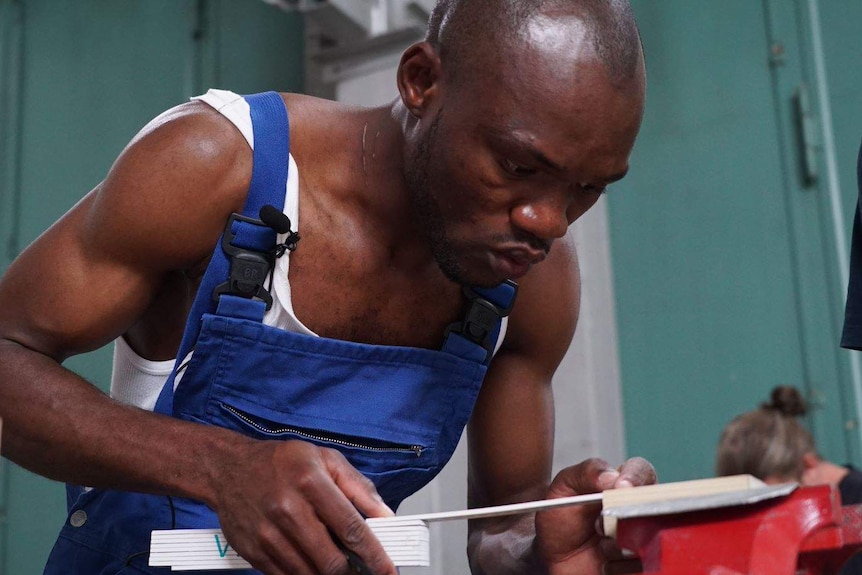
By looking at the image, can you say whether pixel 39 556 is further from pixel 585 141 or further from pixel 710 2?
pixel 710 2

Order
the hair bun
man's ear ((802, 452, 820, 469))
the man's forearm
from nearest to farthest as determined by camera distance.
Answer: the man's forearm, man's ear ((802, 452, 820, 469)), the hair bun

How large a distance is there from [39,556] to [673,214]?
7.20ft

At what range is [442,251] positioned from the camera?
1.34m

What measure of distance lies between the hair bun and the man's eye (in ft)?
6.23

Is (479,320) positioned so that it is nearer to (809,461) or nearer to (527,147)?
(527,147)

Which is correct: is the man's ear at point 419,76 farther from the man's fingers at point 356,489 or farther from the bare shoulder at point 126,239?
the man's fingers at point 356,489

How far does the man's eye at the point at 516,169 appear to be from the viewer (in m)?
1.22

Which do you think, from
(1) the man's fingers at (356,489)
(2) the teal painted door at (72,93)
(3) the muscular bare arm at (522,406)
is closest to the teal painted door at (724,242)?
(2) the teal painted door at (72,93)

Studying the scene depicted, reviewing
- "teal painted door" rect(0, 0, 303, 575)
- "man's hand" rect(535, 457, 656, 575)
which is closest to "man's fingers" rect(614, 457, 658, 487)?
"man's hand" rect(535, 457, 656, 575)

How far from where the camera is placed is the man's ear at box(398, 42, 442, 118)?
1.35m

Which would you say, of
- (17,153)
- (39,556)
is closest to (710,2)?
(17,153)

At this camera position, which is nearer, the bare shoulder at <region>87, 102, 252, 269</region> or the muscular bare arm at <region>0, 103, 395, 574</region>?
the muscular bare arm at <region>0, 103, 395, 574</region>

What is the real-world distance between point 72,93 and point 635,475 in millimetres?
2372

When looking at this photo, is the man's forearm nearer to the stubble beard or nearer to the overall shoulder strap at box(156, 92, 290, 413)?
the overall shoulder strap at box(156, 92, 290, 413)
